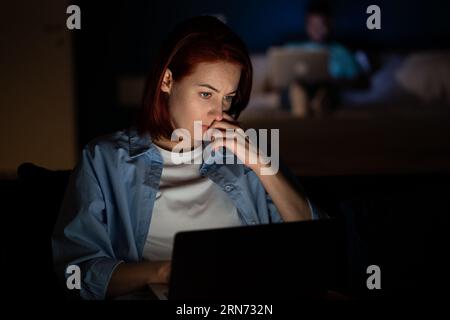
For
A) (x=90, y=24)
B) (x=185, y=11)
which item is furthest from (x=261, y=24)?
(x=90, y=24)

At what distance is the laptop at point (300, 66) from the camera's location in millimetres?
4082

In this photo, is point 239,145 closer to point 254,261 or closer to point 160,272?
point 160,272

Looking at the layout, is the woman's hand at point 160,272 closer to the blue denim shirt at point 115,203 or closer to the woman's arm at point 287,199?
the blue denim shirt at point 115,203

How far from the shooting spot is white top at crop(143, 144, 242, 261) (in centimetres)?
142

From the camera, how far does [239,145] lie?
1.47 meters

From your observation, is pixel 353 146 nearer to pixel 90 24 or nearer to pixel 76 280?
pixel 90 24

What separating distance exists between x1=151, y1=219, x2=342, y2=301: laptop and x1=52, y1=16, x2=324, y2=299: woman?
1.16 ft

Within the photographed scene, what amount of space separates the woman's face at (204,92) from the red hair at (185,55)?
0.05ft

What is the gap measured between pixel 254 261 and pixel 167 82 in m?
0.65
